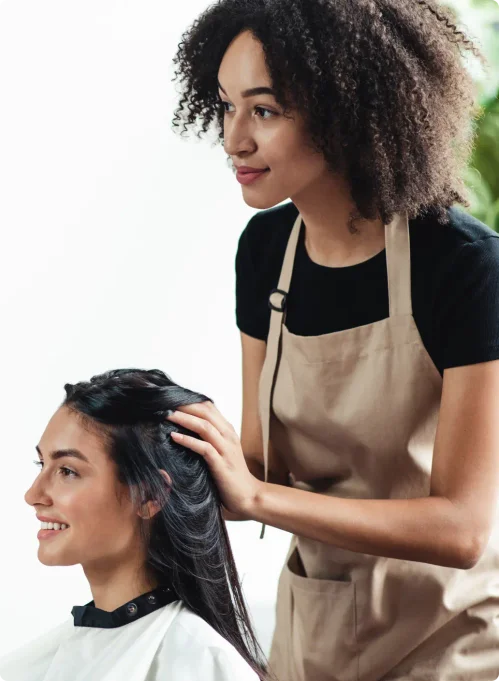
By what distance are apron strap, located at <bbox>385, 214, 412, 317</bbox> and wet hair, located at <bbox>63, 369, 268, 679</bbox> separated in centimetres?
31

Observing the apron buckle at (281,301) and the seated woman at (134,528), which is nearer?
the seated woman at (134,528)

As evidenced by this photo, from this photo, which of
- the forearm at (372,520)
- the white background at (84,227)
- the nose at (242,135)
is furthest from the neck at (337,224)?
the white background at (84,227)

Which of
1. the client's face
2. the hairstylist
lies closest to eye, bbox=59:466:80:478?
the client's face

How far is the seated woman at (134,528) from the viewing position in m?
1.40

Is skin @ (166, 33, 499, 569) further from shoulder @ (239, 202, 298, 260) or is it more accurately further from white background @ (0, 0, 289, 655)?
white background @ (0, 0, 289, 655)

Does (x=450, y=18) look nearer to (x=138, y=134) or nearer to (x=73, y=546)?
(x=73, y=546)

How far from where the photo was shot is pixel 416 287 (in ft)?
4.54

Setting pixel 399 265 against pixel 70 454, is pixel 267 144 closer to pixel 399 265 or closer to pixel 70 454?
pixel 399 265

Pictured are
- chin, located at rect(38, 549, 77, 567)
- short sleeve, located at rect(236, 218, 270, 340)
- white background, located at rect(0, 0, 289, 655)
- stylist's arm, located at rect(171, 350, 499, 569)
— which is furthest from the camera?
white background, located at rect(0, 0, 289, 655)

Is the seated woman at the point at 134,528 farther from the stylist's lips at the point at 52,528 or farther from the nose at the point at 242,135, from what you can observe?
the nose at the point at 242,135

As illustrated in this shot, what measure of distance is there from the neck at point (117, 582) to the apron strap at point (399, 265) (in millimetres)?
512

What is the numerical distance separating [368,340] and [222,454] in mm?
285

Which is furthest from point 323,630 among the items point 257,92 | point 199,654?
point 257,92

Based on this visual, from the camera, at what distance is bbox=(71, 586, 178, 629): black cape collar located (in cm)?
143
